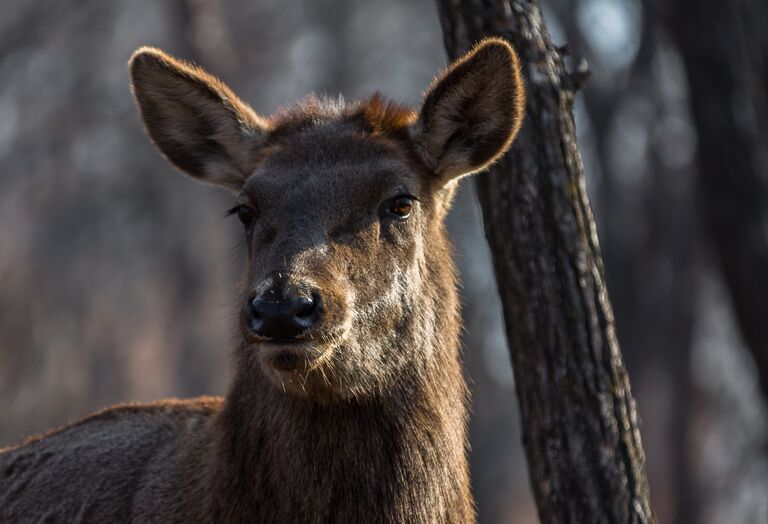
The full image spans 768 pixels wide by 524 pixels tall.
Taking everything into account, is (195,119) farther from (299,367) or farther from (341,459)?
(341,459)

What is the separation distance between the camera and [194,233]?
116 feet

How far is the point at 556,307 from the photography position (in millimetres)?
6367

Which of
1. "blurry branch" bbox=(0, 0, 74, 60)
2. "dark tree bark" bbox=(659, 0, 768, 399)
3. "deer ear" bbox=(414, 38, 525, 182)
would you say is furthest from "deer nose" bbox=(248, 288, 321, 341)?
"blurry branch" bbox=(0, 0, 74, 60)

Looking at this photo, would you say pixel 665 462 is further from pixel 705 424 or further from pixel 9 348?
pixel 9 348

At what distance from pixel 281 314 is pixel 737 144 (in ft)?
20.9

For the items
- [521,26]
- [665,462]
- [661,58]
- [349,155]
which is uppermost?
[661,58]

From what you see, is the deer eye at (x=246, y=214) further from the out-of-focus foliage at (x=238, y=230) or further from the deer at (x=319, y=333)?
the out-of-focus foliage at (x=238, y=230)

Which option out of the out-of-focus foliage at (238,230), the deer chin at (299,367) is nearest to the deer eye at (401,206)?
the deer chin at (299,367)

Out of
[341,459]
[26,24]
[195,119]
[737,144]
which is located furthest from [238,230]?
[341,459]

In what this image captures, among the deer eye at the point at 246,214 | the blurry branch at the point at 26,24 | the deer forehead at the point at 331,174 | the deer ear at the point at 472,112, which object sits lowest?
the deer eye at the point at 246,214

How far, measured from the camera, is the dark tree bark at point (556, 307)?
247 inches

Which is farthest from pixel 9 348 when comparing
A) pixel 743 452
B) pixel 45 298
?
pixel 743 452

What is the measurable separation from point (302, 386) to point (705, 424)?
74.3 feet

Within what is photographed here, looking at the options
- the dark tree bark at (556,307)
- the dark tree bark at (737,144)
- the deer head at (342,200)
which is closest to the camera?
the deer head at (342,200)
